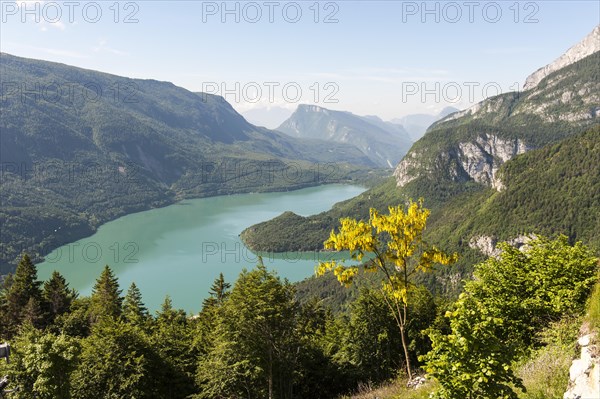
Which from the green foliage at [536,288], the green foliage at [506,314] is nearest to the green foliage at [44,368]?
the green foliage at [506,314]

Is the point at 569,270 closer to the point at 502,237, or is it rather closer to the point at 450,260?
the point at 450,260

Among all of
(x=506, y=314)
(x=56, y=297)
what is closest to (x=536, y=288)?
(x=506, y=314)

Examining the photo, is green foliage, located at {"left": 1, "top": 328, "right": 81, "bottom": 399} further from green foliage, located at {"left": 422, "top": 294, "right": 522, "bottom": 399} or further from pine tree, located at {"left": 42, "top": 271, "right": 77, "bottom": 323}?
pine tree, located at {"left": 42, "top": 271, "right": 77, "bottom": 323}

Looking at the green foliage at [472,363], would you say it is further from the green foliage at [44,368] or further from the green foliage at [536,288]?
the green foliage at [44,368]

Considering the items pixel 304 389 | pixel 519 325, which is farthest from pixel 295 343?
pixel 519 325

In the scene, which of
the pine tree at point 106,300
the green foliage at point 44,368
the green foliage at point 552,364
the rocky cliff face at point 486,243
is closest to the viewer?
the green foliage at point 552,364

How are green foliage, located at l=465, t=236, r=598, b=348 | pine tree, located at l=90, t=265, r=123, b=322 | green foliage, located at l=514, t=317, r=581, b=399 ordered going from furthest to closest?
pine tree, located at l=90, t=265, r=123, b=322, green foliage, located at l=465, t=236, r=598, b=348, green foliage, located at l=514, t=317, r=581, b=399

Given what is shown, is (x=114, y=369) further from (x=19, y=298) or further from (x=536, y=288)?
(x=19, y=298)

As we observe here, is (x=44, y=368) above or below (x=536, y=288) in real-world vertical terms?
below

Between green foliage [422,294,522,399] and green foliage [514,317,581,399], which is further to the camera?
green foliage [514,317,581,399]

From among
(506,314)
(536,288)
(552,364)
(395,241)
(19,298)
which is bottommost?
(19,298)

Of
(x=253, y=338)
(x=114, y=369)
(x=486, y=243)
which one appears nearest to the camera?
(x=114, y=369)

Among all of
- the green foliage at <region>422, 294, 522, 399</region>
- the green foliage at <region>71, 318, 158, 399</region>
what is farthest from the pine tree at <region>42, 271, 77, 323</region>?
the green foliage at <region>422, 294, 522, 399</region>

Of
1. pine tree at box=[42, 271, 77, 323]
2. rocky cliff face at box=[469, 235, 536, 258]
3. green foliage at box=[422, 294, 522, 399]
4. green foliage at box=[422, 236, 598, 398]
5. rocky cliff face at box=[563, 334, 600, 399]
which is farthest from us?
rocky cliff face at box=[469, 235, 536, 258]
